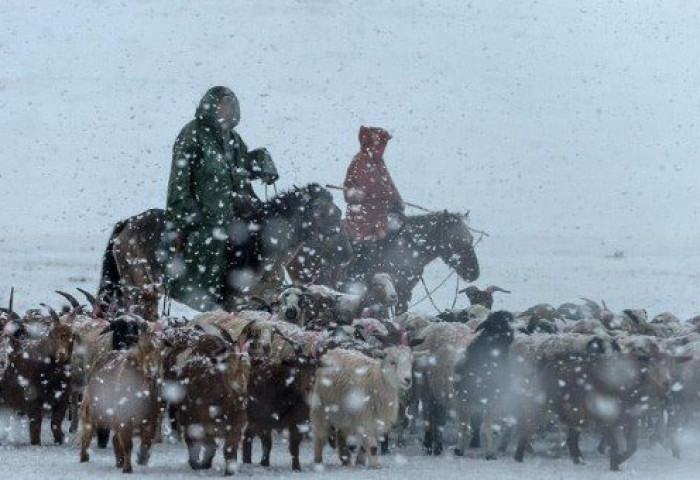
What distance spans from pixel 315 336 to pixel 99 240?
4131 centimetres

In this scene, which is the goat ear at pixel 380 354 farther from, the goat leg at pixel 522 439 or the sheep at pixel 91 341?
the sheep at pixel 91 341

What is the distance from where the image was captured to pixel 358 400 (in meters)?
11.6

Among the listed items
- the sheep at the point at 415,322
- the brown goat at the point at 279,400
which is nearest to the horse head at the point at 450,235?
the sheep at the point at 415,322

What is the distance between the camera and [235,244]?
50.8ft

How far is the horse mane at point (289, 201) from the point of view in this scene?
15570 mm

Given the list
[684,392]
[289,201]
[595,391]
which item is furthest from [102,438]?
[684,392]

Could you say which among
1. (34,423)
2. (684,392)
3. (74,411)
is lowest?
(34,423)

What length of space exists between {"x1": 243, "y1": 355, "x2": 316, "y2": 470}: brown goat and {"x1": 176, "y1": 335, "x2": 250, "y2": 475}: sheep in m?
0.42

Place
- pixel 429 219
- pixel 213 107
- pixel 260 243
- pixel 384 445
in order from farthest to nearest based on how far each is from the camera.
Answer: pixel 429 219 < pixel 213 107 < pixel 260 243 < pixel 384 445

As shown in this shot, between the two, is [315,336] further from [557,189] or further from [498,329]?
[557,189]

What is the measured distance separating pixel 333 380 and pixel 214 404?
1213 millimetres

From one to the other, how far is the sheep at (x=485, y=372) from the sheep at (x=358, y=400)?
1.17 meters

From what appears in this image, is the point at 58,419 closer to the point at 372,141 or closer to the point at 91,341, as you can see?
the point at 91,341

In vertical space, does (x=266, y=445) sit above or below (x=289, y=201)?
below
